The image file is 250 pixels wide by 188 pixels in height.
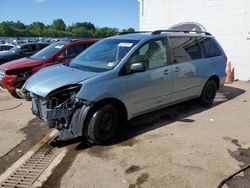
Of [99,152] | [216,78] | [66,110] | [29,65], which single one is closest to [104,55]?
[66,110]

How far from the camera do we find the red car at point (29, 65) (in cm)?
758

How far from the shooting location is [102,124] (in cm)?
461

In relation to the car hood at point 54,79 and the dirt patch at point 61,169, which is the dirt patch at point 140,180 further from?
the car hood at point 54,79

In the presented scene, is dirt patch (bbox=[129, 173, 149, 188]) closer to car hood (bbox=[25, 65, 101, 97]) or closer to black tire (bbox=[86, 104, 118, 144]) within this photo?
black tire (bbox=[86, 104, 118, 144])

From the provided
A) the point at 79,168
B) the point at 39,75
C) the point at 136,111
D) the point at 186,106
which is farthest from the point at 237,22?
the point at 79,168

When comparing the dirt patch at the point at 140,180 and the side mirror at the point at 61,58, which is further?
the side mirror at the point at 61,58

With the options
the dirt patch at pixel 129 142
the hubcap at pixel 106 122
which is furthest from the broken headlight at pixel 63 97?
the dirt patch at pixel 129 142

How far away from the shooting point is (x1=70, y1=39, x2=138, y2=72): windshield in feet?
16.0

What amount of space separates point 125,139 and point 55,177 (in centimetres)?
157

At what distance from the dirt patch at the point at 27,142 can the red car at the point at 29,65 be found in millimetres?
1449

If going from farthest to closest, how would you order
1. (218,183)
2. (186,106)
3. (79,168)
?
(186,106) → (79,168) → (218,183)

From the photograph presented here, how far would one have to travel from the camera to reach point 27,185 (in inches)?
140

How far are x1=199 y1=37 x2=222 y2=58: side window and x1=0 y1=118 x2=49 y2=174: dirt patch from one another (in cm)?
411

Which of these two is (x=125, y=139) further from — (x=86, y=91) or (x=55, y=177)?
(x=55, y=177)
